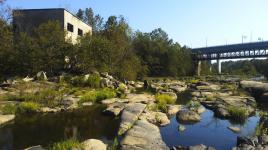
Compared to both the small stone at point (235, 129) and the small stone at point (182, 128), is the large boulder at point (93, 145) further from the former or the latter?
the small stone at point (235, 129)

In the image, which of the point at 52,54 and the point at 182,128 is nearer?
the point at 182,128

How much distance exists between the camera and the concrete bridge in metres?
104

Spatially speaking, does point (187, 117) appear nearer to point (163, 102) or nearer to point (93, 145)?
point (163, 102)

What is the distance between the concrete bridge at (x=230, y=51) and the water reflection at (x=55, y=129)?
304 ft

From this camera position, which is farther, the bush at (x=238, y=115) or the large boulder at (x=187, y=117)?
the bush at (x=238, y=115)

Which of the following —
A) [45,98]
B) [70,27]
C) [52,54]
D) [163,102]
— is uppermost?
[70,27]

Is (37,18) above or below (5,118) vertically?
above

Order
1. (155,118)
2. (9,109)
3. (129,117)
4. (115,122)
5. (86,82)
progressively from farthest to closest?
(86,82) < (9,109) < (155,118) < (115,122) < (129,117)

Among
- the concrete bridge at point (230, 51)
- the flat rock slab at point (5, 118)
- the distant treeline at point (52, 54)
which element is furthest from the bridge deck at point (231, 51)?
the flat rock slab at point (5, 118)

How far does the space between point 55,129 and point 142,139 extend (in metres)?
4.94

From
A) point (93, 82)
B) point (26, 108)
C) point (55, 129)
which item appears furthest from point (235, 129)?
point (93, 82)

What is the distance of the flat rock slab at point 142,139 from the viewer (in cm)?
1107

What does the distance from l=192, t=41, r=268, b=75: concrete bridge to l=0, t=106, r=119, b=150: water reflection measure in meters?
92.7

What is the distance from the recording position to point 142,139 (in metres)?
12.0
